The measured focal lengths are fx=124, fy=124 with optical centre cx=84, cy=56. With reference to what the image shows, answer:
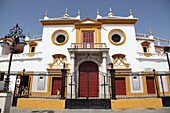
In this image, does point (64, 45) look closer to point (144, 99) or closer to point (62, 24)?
point (62, 24)

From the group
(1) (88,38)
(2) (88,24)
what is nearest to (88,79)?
(1) (88,38)

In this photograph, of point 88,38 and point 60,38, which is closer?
point 88,38

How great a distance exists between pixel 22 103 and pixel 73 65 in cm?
611

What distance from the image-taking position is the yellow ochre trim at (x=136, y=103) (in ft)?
26.9

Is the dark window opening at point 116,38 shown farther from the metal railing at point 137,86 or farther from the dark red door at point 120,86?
the dark red door at point 120,86

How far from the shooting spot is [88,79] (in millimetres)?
13578

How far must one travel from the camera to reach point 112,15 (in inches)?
656

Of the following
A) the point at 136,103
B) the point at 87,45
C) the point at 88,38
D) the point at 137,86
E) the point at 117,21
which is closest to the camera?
the point at 136,103

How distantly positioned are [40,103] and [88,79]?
20.5 feet

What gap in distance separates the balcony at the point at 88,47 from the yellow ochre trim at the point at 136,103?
6.19 m

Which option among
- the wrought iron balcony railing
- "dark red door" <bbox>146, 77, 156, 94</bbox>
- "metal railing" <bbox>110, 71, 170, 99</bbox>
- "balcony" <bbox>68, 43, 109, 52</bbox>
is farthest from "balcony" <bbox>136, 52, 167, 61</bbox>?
the wrought iron balcony railing

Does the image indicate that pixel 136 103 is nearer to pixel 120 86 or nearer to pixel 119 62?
pixel 120 86

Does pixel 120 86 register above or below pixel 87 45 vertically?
below

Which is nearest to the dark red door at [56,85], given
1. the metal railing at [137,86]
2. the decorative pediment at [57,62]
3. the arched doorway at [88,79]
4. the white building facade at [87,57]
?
the white building facade at [87,57]
